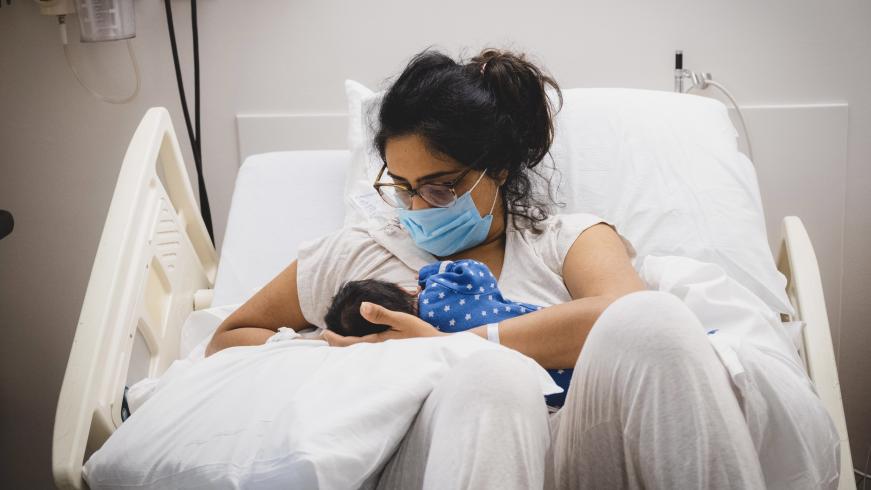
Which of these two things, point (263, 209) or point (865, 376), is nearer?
point (263, 209)

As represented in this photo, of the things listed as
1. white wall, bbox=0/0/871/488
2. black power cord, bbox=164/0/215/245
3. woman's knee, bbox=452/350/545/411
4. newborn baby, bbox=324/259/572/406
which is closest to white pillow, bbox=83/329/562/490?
woman's knee, bbox=452/350/545/411

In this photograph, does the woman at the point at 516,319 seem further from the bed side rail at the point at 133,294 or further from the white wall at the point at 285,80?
the white wall at the point at 285,80

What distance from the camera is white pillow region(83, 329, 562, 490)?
1063 mm

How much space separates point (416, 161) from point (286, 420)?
1.97 ft

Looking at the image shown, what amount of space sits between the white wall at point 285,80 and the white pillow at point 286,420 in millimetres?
1379

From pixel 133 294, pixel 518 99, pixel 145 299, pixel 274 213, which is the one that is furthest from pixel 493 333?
pixel 274 213

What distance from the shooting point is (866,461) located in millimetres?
2439

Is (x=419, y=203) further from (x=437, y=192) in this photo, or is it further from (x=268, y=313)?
(x=268, y=313)

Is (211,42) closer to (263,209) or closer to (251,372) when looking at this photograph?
(263,209)

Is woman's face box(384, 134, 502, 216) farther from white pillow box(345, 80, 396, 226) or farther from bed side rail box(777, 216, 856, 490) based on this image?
bed side rail box(777, 216, 856, 490)

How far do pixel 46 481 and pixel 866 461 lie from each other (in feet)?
7.95

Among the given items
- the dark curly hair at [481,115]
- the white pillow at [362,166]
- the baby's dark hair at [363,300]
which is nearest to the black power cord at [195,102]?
the white pillow at [362,166]

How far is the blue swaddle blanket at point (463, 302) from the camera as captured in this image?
145cm

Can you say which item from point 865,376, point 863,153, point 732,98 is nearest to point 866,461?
point 865,376
